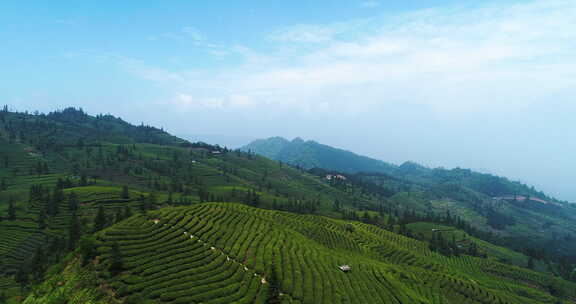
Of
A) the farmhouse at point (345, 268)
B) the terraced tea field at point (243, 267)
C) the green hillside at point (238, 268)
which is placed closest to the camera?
the green hillside at point (238, 268)

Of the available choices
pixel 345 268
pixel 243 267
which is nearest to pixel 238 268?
pixel 243 267

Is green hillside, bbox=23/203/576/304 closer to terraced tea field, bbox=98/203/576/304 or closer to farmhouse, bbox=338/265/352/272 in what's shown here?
terraced tea field, bbox=98/203/576/304

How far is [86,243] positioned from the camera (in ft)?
178

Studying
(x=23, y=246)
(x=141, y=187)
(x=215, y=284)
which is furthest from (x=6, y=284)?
(x=141, y=187)

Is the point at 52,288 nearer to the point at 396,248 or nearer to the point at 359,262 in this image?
the point at 359,262

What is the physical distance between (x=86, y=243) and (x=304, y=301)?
41.0 m

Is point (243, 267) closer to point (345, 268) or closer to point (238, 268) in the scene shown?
point (238, 268)

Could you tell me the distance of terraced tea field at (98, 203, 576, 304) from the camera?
48938mm

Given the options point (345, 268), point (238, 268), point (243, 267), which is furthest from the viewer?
point (345, 268)

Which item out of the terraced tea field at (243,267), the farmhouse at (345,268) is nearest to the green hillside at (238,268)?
the terraced tea field at (243,267)

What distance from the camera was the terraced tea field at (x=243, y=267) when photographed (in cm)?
4894

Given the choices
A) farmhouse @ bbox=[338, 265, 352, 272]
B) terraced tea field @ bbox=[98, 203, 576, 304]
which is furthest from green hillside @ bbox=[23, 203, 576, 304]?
farmhouse @ bbox=[338, 265, 352, 272]

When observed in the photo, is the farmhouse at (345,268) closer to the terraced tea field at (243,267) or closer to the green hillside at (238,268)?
the green hillside at (238,268)

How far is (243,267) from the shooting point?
56.2 metres
